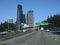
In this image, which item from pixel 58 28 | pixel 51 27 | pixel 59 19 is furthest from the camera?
pixel 51 27

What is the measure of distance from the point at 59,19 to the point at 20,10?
235 ft

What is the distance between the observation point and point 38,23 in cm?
16238

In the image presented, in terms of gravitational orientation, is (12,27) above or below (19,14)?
below

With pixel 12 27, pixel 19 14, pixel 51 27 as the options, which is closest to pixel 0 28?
pixel 12 27

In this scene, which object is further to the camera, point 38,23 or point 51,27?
point 51,27

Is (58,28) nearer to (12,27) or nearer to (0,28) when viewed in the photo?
(12,27)

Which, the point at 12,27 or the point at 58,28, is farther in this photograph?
the point at 58,28

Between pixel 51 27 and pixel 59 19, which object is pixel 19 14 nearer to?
pixel 51 27

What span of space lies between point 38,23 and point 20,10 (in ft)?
112

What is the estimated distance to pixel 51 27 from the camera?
7746 inches

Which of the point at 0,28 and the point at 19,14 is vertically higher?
the point at 19,14

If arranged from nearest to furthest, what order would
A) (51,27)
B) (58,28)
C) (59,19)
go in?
(59,19), (58,28), (51,27)

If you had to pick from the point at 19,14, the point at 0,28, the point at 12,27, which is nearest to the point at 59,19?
the point at 0,28

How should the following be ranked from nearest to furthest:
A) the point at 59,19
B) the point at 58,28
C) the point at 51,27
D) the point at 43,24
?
the point at 59,19
the point at 43,24
the point at 58,28
the point at 51,27
